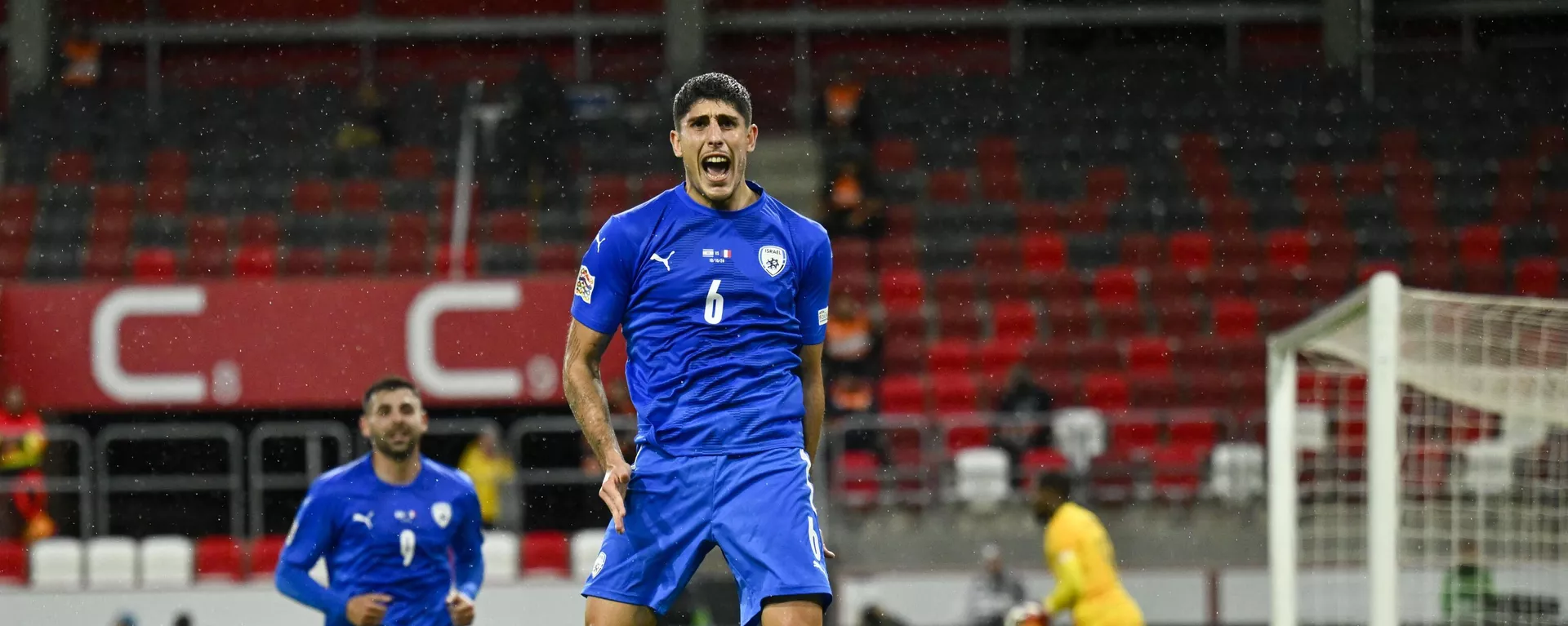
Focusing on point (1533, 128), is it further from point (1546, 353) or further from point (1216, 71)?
point (1546, 353)

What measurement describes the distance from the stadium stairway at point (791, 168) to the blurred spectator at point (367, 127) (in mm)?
3873

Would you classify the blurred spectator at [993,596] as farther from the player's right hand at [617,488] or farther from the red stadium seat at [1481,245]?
the red stadium seat at [1481,245]

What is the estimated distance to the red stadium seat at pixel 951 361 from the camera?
15664mm

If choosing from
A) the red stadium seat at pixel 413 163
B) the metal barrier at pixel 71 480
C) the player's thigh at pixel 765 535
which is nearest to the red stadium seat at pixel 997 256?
the red stadium seat at pixel 413 163

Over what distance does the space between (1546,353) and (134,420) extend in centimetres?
1138

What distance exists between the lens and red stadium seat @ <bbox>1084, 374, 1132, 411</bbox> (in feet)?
50.1

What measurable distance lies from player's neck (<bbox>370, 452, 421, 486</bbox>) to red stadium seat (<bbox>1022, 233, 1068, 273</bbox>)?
10969mm

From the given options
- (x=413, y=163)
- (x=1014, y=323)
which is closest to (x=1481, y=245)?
(x=1014, y=323)

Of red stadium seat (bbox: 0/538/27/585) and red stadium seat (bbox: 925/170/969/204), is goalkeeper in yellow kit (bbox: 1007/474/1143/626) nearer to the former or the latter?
red stadium seat (bbox: 0/538/27/585)

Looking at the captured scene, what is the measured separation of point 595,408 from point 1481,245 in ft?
48.1

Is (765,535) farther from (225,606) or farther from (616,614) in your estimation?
(225,606)

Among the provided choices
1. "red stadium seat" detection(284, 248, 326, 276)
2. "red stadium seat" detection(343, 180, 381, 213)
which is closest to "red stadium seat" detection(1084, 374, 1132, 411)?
"red stadium seat" detection(284, 248, 326, 276)

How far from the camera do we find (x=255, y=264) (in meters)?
16.1

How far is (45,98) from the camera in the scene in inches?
776
